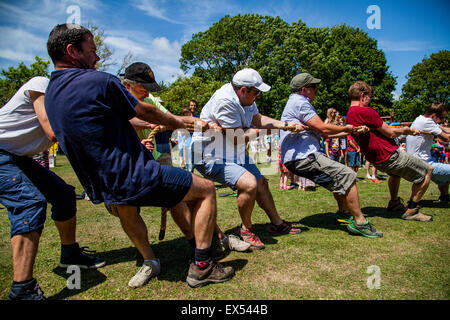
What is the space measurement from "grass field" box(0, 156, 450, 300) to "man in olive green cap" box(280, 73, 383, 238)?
0.33 meters

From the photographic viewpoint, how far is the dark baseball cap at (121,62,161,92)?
365 cm

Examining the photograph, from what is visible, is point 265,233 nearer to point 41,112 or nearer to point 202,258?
point 202,258

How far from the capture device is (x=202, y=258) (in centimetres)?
274

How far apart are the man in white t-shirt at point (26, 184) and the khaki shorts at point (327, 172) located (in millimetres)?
2917

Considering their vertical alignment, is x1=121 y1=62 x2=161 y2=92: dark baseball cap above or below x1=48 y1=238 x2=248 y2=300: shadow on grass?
above

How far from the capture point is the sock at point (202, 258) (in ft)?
8.95

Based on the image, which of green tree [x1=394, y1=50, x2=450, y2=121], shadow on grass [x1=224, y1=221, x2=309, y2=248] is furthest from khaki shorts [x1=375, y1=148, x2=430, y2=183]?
green tree [x1=394, y1=50, x2=450, y2=121]

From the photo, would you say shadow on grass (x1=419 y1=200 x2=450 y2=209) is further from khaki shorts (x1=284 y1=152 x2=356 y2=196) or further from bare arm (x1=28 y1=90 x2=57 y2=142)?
bare arm (x1=28 y1=90 x2=57 y2=142)

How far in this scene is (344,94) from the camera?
32656mm

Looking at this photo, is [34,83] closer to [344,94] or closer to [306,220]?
[306,220]

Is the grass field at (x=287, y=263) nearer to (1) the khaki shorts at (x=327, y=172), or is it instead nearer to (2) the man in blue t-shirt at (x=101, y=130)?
(1) the khaki shorts at (x=327, y=172)

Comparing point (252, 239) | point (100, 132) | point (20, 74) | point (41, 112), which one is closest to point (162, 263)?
point (252, 239)

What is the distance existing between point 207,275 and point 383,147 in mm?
3532

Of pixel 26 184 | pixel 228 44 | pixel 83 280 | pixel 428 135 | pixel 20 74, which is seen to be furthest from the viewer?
pixel 228 44
